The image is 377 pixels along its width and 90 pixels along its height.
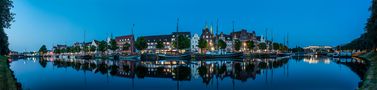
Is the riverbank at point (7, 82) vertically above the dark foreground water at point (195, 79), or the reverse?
the riverbank at point (7, 82)

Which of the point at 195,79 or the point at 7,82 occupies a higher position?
the point at 7,82

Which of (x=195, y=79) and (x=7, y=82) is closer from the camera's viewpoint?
(x=7, y=82)

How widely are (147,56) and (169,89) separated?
7091 centimetres

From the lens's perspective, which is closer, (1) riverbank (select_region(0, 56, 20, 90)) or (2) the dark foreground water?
(1) riverbank (select_region(0, 56, 20, 90))

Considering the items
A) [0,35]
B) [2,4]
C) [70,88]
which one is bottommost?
[70,88]

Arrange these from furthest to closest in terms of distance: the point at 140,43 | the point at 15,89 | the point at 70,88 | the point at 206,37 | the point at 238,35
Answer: the point at 238,35, the point at 206,37, the point at 140,43, the point at 70,88, the point at 15,89

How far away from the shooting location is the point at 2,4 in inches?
1038

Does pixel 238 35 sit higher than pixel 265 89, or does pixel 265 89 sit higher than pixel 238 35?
pixel 238 35

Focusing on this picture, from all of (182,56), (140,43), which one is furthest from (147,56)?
(140,43)

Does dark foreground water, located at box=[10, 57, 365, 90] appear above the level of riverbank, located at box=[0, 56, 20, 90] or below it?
below

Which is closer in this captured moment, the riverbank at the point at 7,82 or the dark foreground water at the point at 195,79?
the riverbank at the point at 7,82

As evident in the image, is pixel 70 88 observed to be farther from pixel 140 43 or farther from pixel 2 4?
pixel 140 43

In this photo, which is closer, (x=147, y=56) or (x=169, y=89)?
(x=169, y=89)

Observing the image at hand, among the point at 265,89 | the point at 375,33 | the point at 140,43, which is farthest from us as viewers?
the point at 140,43
